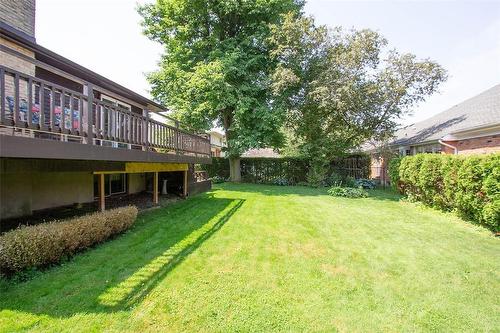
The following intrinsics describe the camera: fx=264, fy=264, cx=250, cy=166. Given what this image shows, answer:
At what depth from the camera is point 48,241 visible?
402 centimetres

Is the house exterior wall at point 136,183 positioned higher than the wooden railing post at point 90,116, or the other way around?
the wooden railing post at point 90,116

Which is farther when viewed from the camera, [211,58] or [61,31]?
[211,58]

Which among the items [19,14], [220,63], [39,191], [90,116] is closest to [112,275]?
[90,116]

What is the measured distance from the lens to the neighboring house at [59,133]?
358 centimetres

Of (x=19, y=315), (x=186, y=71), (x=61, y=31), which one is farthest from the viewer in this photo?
(x=186, y=71)

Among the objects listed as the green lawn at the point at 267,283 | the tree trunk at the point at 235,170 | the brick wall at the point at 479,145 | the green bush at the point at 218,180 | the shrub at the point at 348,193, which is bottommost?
the green lawn at the point at 267,283

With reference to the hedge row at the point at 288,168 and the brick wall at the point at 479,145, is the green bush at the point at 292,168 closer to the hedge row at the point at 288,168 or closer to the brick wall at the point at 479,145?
the hedge row at the point at 288,168

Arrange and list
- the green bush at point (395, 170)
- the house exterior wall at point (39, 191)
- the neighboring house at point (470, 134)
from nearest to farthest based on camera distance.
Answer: the house exterior wall at point (39, 191)
the neighboring house at point (470, 134)
the green bush at point (395, 170)

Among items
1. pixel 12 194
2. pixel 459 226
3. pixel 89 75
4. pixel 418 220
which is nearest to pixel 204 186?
pixel 89 75

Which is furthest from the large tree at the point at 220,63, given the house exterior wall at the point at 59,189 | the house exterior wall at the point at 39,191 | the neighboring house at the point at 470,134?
the neighboring house at the point at 470,134

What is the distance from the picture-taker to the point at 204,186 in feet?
44.7

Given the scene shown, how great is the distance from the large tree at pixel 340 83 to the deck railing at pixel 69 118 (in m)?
9.39

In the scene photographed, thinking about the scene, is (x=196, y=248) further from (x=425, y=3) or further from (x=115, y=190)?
(x=425, y=3)

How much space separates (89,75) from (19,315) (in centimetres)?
681
